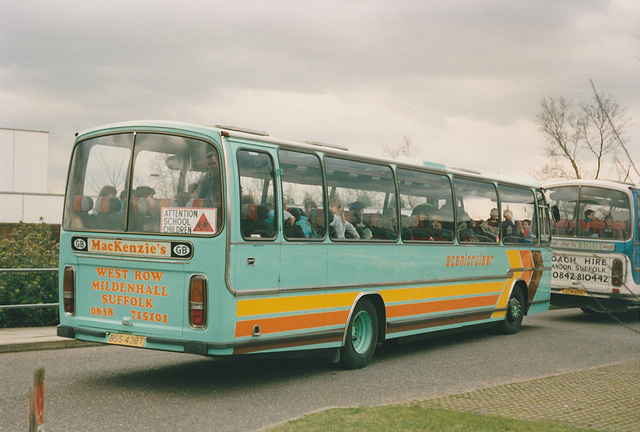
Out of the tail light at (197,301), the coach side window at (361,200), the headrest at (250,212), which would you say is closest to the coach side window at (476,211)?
the coach side window at (361,200)

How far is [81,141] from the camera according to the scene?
948 cm

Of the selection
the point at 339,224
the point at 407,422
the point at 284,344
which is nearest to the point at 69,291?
the point at 284,344

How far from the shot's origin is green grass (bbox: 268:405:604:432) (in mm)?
6879

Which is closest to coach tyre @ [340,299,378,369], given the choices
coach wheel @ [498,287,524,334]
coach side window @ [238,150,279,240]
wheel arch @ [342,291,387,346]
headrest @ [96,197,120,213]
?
wheel arch @ [342,291,387,346]

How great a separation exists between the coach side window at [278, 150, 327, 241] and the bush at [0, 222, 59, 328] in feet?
20.8

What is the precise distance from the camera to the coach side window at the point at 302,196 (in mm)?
9414

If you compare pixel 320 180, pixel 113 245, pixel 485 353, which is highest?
pixel 320 180

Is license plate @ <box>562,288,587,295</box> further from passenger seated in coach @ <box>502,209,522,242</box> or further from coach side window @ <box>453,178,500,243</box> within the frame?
coach side window @ <box>453,178,500,243</box>

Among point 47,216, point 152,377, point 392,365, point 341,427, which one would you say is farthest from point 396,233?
point 47,216

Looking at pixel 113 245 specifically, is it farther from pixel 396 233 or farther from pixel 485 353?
pixel 485 353

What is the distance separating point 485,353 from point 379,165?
Answer: 3775 millimetres

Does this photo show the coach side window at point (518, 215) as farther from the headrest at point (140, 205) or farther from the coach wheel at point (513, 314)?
the headrest at point (140, 205)

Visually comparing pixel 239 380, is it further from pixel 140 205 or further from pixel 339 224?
pixel 140 205

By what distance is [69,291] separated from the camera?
9078 millimetres
